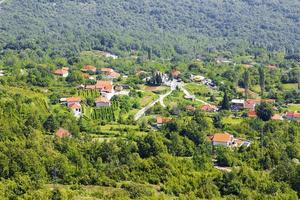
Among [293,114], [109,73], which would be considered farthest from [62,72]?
[293,114]

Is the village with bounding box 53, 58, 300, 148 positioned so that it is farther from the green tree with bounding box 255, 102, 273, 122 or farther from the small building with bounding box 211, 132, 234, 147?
the green tree with bounding box 255, 102, 273, 122

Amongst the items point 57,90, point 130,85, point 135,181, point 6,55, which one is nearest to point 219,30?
point 6,55

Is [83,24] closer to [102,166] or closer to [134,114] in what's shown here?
[134,114]

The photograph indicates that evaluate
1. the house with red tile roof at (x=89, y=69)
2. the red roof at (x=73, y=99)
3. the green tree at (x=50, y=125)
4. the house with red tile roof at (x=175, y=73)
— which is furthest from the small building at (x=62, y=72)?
the green tree at (x=50, y=125)

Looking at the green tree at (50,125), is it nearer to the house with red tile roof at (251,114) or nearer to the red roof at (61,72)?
the house with red tile roof at (251,114)

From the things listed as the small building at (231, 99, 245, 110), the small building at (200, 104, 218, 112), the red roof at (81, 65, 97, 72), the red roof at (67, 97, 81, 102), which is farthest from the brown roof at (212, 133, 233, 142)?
the red roof at (81, 65, 97, 72)
